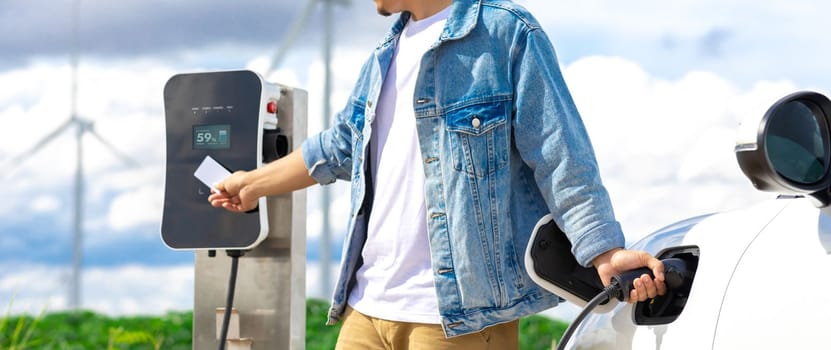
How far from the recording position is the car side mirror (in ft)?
4.35

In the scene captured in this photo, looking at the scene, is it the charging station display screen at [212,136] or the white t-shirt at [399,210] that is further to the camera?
the charging station display screen at [212,136]

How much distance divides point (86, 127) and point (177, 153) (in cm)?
811

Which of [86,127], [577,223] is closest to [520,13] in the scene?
[577,223]

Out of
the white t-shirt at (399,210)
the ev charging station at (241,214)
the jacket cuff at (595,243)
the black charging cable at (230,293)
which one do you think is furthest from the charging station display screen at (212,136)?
the jacket cuff at (595,243)

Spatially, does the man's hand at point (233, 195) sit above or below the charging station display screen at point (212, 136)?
below

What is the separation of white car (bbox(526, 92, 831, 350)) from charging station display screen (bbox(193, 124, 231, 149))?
1413mm

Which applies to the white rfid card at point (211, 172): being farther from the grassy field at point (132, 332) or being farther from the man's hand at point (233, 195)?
the grassy field at point (132, 332)

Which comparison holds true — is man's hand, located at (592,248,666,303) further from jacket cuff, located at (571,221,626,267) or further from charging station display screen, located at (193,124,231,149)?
charging station display screen, located at (193,124,231,149)

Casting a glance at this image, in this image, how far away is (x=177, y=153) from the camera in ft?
9.01

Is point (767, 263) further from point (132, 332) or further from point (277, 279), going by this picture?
point (132, 332)

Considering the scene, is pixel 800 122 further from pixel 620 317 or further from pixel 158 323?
pixel 158 323

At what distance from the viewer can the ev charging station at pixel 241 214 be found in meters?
2.67

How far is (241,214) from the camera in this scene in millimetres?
2670

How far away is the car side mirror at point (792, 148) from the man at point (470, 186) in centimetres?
30
